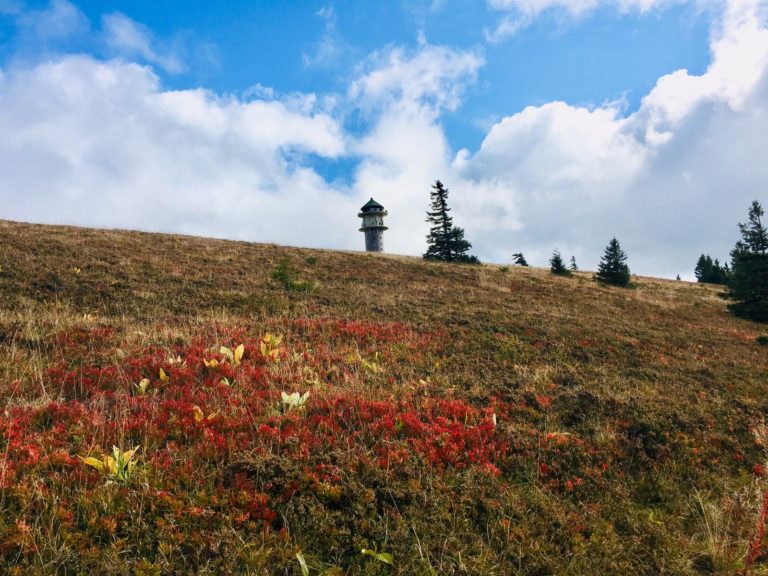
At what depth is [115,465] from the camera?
3.89 meters

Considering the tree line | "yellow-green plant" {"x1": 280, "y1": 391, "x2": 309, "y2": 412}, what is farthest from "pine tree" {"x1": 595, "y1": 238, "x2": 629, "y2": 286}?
"yellow-green plant" {"x1": 280, "y1": 391, "x2": 309, "y2": 412}

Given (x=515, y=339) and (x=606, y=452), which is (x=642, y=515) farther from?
(x=515, y=339)

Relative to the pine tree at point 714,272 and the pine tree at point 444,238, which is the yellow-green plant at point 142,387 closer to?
the pine tree at point 444,238

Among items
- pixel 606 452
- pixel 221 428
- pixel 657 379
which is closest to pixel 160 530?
pixel 221 428

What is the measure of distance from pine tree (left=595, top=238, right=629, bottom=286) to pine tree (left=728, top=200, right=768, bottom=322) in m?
8.64

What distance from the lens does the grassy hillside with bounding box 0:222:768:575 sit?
3518mm

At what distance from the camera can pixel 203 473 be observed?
415cm

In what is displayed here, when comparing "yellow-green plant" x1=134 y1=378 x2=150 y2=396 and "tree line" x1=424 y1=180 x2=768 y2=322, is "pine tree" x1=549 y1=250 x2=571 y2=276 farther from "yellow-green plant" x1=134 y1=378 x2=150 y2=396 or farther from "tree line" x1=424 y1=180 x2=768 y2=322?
"yellow-green plant" x1=134 y1=378 x2=150 y2=396

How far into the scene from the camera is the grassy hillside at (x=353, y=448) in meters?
3.52

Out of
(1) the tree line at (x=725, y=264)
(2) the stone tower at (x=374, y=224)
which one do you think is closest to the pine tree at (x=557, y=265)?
(1) the tree line at (x=725, y=264)

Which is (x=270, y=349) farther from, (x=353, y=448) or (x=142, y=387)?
(x=353, y=448)

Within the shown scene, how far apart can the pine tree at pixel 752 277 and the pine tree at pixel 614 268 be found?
864 cm

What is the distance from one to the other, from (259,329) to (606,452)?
8.00 m

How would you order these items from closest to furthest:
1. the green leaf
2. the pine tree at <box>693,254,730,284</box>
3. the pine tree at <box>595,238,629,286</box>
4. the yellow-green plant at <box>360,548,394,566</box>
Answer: the green leaf → the yellow-green plant at <box>360,548,394,566</box> → the pine tree at <box>595,238,629,286</box> → the pine tree at <box>693,254,730,284</box>
